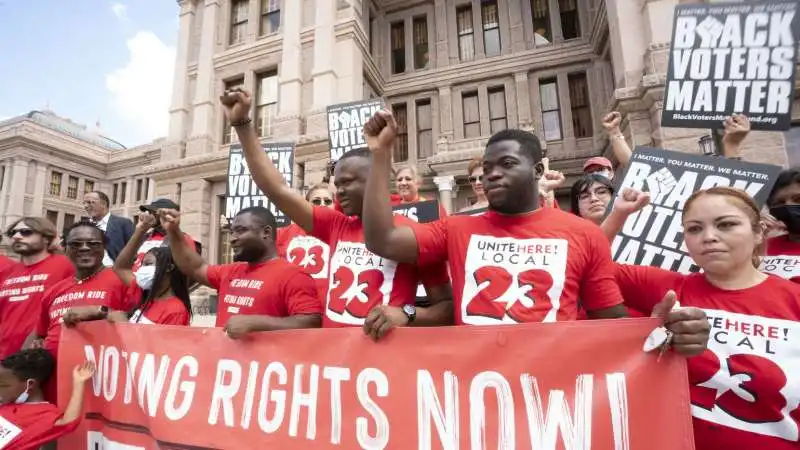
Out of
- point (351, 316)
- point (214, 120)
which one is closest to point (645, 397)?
point (351, 316)

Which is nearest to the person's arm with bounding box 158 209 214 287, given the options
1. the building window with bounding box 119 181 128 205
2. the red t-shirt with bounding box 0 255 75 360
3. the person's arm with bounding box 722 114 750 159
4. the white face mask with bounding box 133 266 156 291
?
the white face mask with bounding box 133 266 156 291

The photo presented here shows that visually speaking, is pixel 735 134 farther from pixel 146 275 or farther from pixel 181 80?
pixel 181 80

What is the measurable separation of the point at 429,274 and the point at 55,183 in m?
36.0

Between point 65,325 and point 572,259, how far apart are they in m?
2.99

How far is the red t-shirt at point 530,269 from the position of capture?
1.61m

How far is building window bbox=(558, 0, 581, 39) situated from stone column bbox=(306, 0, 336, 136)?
25.9 ft

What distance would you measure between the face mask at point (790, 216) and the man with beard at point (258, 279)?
8.50ft

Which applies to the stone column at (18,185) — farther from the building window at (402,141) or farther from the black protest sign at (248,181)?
the black protest sign at (248,181)

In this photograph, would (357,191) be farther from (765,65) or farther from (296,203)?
(765,65)

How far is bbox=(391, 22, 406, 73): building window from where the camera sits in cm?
1585

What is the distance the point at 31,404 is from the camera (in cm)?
235

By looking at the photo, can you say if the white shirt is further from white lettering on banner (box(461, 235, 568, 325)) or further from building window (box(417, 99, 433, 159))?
building window (box(417, 99, 433, 159))

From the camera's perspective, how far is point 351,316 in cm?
194

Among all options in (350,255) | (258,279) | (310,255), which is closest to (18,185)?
(310,255)
